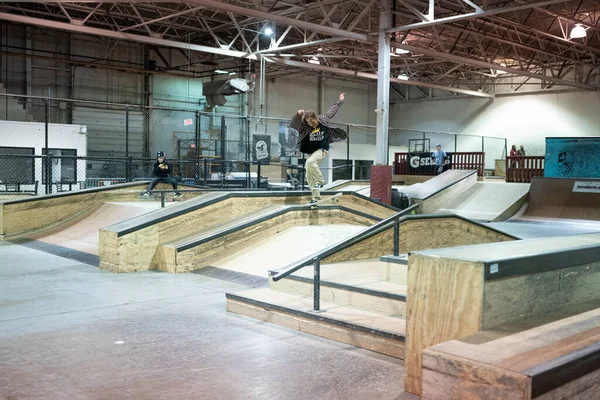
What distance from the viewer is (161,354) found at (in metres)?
4.93

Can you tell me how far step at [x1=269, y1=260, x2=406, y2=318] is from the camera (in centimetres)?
582

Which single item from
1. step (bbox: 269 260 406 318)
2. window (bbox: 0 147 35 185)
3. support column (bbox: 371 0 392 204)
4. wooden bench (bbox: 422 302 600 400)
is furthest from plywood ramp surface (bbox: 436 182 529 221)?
window (bbox: 0 147 35 185)

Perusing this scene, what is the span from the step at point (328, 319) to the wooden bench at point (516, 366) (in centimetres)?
153

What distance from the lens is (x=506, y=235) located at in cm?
1079

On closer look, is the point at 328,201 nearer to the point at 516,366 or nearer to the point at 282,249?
the point at 282,249

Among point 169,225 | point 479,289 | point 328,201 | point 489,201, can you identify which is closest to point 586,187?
point 489,201

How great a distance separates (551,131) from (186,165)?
20.7 m

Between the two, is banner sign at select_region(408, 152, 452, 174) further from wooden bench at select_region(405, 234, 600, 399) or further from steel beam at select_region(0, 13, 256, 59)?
wooden bench at select_region(405, 234, 600, 399)

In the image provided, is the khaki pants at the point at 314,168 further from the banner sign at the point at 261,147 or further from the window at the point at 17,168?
the banner sign at the point at 261,147

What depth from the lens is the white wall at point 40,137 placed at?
22031 mm

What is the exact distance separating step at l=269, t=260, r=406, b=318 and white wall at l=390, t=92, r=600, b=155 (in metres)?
29.2

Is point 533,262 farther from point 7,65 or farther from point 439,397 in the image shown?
point 7,65

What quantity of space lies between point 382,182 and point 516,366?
14372 millimetres

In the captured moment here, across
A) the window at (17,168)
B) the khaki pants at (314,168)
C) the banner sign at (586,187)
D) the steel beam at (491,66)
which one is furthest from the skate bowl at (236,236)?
the window at (17,168)
